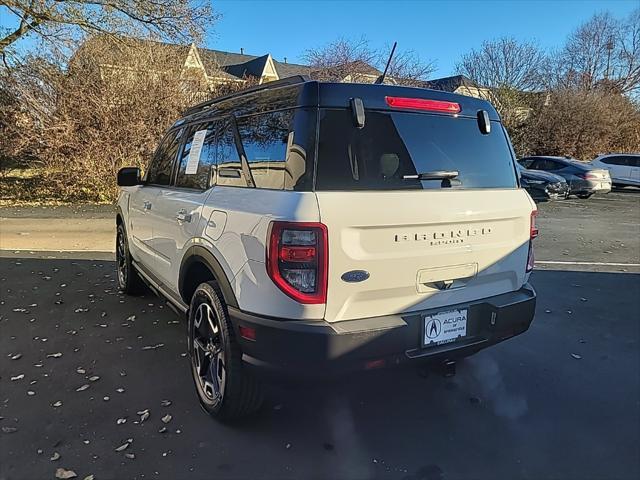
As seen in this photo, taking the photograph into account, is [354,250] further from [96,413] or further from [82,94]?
[82,94]

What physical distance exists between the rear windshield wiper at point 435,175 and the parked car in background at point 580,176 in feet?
53.9

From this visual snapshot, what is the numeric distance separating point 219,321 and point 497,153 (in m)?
2.02

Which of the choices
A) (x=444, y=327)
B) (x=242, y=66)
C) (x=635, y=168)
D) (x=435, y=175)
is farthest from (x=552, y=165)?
(x=242, y=66)

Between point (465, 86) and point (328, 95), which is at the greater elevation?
point (465, 86)

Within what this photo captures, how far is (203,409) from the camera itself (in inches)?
116

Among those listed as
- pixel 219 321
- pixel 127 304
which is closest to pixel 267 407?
pixel 219 321

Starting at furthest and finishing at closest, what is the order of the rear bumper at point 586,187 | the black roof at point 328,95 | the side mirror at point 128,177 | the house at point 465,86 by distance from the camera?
the house at point 465,86 < the rear bumper at point 586,187 < the side mirror at point 128,177 < the black roof at point 328,95

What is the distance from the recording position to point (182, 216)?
3.32 meters

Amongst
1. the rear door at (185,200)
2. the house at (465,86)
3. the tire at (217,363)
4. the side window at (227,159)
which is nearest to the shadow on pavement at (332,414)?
the tire at (217,363)

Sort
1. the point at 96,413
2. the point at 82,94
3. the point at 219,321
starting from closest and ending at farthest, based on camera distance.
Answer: the point at 219,321, the point at 96,413, the point at 82,94

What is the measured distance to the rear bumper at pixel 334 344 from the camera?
226 cm

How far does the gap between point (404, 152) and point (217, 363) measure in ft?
5.37

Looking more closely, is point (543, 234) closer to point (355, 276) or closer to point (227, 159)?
point (227, 159)

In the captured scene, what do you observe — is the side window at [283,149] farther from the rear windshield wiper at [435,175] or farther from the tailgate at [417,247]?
the rear windshield wiper at [435,175]
